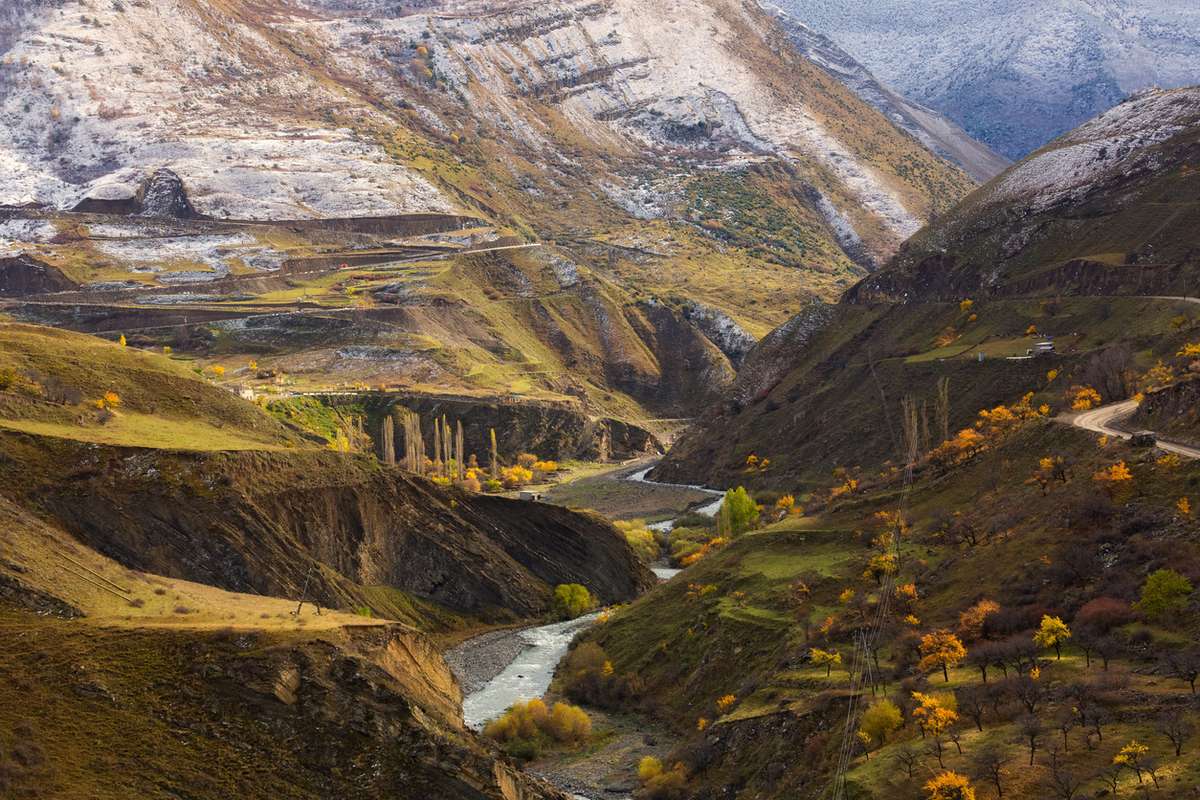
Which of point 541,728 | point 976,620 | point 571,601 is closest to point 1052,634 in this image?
point 976,620

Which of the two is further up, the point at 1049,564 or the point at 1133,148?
the point at 1133,148

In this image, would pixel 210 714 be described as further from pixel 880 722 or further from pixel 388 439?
pixel 388 439

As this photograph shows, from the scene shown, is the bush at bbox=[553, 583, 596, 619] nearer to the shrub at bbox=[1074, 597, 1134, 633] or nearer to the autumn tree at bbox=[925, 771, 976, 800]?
the shrub at bbox=[1074, 597, 1134, 633]

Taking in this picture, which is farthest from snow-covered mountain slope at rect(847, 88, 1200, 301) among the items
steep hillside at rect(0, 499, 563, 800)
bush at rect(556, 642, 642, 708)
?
A: steep hillside at rect(0, 499, 563, 800)

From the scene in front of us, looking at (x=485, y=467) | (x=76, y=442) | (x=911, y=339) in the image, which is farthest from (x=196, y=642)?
(x=485, y=467)

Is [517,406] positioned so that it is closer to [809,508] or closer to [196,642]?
[809,508]
